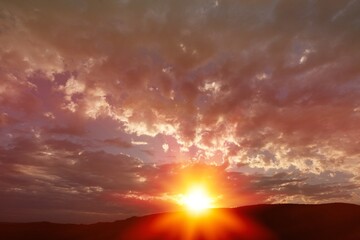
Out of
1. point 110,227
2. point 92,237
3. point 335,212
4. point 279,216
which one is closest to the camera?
point 335,212

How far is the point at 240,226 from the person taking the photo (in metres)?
40.3

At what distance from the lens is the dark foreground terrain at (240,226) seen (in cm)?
3312

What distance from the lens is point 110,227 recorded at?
52.3 m

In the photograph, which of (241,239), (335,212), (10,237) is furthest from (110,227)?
(335,212)

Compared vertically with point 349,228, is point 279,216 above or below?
above

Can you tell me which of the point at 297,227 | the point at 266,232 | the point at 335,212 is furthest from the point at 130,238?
the point at 335,212

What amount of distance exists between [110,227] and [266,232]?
2494cm

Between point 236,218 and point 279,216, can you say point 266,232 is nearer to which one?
point 279,216

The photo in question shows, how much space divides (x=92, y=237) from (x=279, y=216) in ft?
81.7

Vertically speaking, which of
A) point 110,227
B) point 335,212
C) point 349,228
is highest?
point 110,227

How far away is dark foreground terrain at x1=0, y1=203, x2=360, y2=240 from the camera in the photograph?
33125 millimetres

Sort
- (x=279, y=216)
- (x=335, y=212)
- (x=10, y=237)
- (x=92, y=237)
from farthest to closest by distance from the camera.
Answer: (x=10, y=237)
(x=92, y=237)
(x=279, y=216)
(x=335, y=212)

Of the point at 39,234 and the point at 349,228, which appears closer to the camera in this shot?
the point at 349,228

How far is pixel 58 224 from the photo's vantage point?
6419 cm
